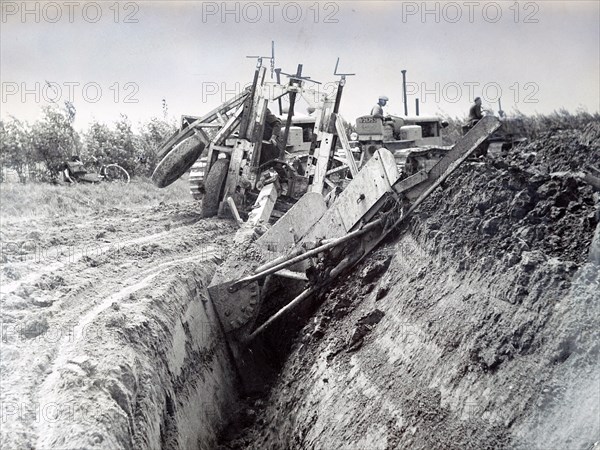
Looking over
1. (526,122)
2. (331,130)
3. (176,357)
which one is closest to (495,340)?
(176,357)

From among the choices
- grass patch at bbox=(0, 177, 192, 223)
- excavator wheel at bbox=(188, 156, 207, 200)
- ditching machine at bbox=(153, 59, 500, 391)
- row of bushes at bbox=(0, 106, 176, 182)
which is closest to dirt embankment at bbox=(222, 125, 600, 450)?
ditching machine at bbox=(153, 59, 500, 391)

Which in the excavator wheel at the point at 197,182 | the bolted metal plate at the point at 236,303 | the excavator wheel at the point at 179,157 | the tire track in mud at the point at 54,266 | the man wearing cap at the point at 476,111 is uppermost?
the man wearing cap at the point at 476,111

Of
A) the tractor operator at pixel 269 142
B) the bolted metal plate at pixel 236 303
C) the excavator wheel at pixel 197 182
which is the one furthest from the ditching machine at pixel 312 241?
the tractor operator at pixel 269 142

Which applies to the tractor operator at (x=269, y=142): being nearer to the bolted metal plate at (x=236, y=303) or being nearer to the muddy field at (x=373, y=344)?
the muddy field at (x=373, y=344)

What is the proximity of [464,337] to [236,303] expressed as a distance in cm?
314

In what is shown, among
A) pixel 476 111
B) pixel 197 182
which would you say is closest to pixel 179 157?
pixel 197 182

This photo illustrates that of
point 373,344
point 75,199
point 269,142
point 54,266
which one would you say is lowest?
point 373,344

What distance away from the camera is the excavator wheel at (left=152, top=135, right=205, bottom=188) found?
1307 cm

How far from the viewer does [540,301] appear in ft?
14.5

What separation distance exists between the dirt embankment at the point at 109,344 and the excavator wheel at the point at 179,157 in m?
3.75

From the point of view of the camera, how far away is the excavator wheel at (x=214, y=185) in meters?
12.2

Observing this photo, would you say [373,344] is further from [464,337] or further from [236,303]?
[236,303]

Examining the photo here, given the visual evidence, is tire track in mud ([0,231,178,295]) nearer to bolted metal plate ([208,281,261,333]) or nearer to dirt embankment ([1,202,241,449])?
dirt embankment ([1,202,241,449])

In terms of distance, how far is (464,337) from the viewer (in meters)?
4.83
